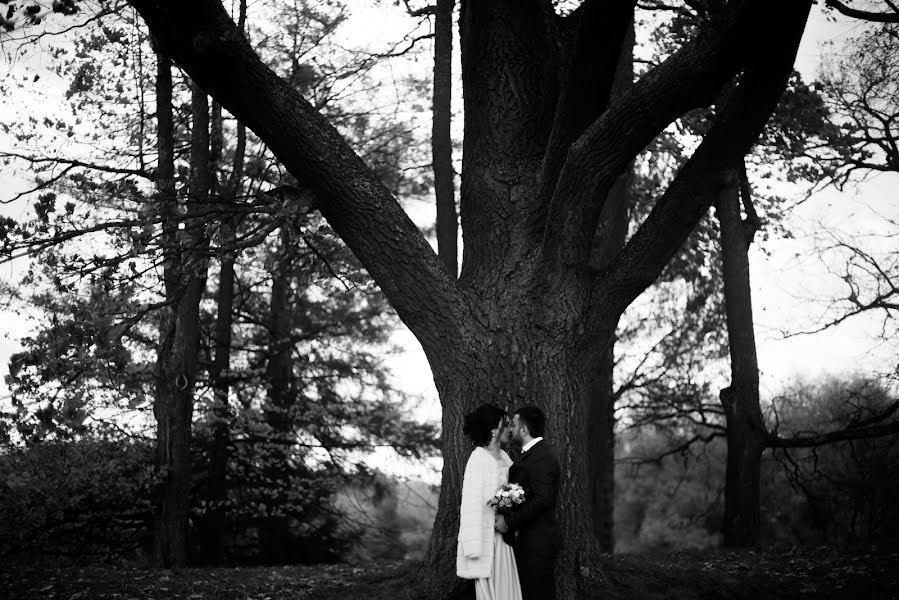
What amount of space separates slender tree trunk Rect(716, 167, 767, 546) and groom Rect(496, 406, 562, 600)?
7.69 m

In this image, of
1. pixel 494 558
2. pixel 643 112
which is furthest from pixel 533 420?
pixel 643 112

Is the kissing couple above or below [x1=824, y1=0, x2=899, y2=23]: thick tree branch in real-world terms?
below

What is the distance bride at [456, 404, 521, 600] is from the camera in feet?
19.9

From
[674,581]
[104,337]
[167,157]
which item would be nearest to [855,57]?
[674,581]

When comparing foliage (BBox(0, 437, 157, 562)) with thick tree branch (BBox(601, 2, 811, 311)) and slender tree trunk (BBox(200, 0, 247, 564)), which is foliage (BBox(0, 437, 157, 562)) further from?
thick tree branch (BBox(601, 2, 811, 311))

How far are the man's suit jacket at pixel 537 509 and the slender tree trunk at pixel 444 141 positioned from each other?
222 inches

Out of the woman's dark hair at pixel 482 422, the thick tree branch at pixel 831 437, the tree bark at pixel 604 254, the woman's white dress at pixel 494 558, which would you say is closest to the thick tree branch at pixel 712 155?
the woman's dark hair at pixel 482 422

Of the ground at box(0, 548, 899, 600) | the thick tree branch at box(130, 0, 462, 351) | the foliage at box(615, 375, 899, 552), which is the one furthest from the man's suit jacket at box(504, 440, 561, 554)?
the foliage at box(615, 375, 899, 552)

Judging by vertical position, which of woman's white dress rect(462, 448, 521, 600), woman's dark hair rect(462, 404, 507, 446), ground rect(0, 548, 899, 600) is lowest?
ground rect(0, 548, 899, 600)

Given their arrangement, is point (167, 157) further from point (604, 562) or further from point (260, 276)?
point (604, 562)

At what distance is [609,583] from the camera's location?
24.0 feet

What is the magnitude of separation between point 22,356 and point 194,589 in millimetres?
2955

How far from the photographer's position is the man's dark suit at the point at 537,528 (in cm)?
604

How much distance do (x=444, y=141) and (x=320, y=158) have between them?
181 inches
